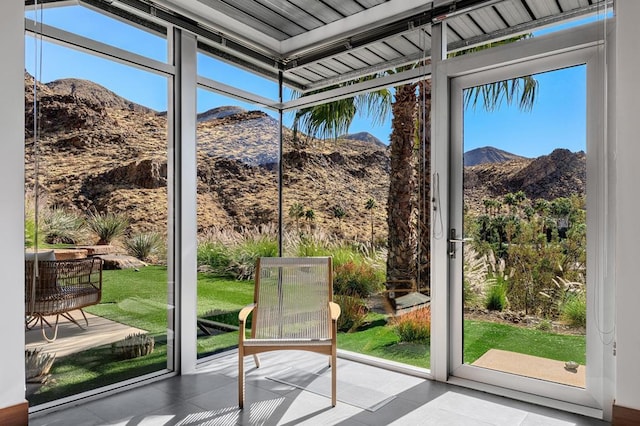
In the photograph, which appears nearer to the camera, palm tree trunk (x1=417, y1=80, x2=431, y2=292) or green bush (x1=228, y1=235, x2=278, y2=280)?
palm tree trunk (x1=417, y1=80, x2=431, y2=292)

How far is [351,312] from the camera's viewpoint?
162 inches

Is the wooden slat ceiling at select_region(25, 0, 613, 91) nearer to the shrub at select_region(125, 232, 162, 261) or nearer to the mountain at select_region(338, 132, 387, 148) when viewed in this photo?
the mountain at select_region(338, 132, 387, 148)

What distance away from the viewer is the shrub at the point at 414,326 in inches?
139

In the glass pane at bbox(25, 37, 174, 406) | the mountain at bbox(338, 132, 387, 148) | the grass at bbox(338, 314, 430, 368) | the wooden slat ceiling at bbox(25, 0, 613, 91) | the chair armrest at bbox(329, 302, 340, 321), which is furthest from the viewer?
the mountain at bbox(338, 132, 387, 148)

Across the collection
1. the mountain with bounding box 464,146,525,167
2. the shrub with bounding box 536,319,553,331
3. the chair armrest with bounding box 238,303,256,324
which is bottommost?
the shrub with bounding box 536,319,553,331

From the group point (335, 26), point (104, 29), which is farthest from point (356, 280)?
point (104, 29)

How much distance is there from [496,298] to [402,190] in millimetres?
1199

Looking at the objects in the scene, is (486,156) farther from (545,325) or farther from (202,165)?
(202,165)

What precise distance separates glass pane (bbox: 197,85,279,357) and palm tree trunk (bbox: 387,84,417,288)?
1276mm

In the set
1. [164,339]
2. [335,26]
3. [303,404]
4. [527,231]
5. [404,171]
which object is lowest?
[303,404]

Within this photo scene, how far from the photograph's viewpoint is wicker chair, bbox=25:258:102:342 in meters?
2.66

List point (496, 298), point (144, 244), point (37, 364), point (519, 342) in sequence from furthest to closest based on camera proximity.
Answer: point (144, 244)
point (496, 298)
point (519, 342)
point (37, 364)

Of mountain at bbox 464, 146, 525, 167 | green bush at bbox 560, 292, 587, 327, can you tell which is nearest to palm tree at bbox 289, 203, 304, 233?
mountain at bbox 464, 146, 525, 167

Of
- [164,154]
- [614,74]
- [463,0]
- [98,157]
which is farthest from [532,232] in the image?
[98,157]
